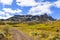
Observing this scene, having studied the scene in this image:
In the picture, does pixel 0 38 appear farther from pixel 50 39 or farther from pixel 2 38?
pixel 50 39

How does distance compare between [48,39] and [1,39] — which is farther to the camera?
[48,39]

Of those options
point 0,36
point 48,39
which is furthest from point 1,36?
point 48,39

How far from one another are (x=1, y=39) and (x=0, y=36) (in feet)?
5.90

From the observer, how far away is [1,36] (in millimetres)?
41344

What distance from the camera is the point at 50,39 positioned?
44.6m

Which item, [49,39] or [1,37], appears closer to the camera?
[1,37]

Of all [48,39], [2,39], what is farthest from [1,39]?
[48,39]

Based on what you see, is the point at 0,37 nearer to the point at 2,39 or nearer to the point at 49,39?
the point at 2,39

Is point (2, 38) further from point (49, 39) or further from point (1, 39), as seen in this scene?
point (49, 39)

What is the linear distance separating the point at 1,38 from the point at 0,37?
0.31m

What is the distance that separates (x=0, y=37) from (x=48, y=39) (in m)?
10.6

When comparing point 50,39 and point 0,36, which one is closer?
point 0,36

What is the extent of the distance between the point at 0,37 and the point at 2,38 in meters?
0.48

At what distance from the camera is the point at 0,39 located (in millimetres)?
39094
